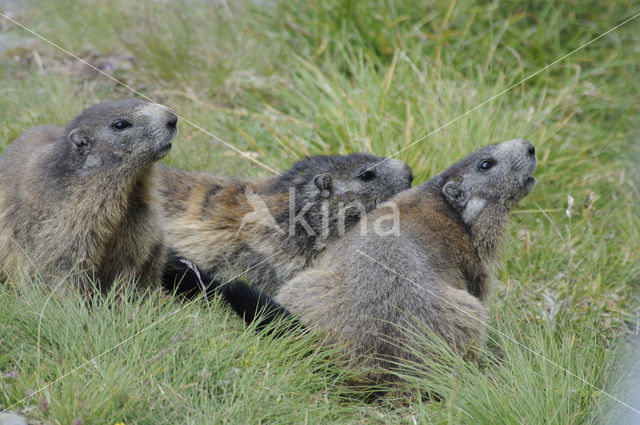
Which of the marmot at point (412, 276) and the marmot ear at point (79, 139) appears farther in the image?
the marmot ear at point (79, 139)

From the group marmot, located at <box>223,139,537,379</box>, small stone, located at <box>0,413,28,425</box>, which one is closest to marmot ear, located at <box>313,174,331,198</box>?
marmot, located at <box>223,139,537,379</box>

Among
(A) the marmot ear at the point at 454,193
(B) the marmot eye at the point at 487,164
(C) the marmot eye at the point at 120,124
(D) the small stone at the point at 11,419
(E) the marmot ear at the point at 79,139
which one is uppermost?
(C) the marmot eye at the point at 120,124

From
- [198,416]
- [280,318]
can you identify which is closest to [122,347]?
[198,416]

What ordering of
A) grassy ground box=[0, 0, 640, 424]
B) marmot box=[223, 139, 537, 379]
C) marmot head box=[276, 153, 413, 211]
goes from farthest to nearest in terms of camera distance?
1. marmot head box=[276, 153, 413, 211]
2. marmot box=[223, 139, 537, 379]
3. grassy ground box=[0, 0, 640, 424]

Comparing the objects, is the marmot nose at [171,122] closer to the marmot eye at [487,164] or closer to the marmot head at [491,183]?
the marmot head at [491,183]

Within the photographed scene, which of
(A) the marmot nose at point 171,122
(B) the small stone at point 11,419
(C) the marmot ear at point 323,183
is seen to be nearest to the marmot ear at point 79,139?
(A) the marmot nose at point 171,122

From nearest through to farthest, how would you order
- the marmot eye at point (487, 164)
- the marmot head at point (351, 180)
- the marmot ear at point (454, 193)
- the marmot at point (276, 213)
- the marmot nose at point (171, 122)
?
the marmot nose at point (171, 122) < the marmot ear at point (454, 193) < the marmot eye at point (487, 164) < the marmot at point (276, 213) < the marmot head at point (351, 180)

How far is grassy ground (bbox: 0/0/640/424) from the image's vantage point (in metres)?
3.69

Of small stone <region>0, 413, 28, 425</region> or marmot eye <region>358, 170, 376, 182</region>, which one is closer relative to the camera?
small stone <region>0, 413, 28, 425</region>

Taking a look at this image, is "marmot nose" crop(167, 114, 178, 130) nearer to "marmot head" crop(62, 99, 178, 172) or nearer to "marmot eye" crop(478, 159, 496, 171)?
"marmot head" crop(62, 99, 178, 172)

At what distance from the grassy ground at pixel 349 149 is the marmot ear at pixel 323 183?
1128mm

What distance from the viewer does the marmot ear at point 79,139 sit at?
4637mm

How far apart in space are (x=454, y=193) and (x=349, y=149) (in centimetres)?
171

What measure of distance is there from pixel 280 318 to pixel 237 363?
539 millimetres
